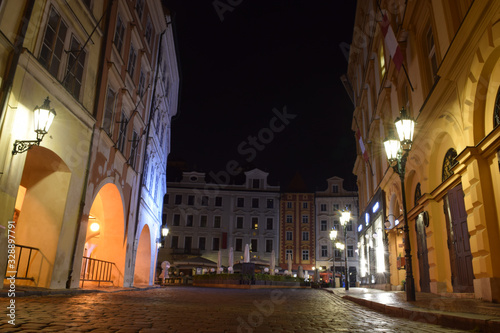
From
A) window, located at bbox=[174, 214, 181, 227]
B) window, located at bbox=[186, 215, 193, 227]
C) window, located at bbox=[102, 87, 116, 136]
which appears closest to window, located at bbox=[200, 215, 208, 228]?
window, located at bbox=[186, 215, 193, 227]

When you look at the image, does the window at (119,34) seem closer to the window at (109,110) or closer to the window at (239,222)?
the window at (109,110)

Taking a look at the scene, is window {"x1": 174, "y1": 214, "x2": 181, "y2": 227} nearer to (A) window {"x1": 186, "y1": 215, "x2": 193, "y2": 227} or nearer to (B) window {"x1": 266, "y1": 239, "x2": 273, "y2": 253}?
(A) window {"x1": 186, "y1": 215, "x2": 193, "y2": 227}

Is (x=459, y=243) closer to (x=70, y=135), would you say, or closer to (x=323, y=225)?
(x=70, y=135)

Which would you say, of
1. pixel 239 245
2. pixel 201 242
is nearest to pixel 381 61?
pixel 239 245

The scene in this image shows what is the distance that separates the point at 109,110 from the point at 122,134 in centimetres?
183

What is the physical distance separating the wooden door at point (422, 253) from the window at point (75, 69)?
45.1 ft

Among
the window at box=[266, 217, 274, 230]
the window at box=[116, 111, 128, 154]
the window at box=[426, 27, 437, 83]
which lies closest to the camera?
the window at box=[426, 27, 437, 83]

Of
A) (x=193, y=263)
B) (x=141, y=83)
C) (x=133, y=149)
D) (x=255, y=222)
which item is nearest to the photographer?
(x=133, y=149)

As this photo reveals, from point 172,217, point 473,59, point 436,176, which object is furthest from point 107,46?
point 172,217

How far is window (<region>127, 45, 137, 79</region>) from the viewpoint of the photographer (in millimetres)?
18306

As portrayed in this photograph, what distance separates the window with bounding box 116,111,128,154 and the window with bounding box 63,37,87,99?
402cm

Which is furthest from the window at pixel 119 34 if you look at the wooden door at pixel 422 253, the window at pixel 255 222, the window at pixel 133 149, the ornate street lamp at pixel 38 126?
the window at pixel 255 222

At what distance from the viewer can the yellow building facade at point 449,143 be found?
31.8ft

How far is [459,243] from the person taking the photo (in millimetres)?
12289
